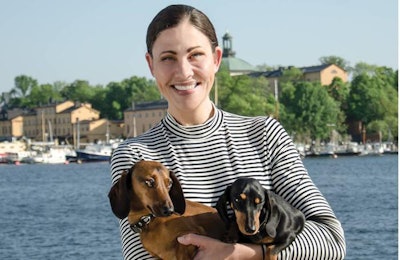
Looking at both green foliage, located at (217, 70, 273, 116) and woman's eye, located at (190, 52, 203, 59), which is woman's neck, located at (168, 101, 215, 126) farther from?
green foliage, located at (217, 70, 273, 116)

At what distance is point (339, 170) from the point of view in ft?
192

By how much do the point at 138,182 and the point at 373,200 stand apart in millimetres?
Result: 33220

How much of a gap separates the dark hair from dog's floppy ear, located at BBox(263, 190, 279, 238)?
0.51 m

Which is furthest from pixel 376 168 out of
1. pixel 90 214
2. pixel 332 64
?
pixel 332 64

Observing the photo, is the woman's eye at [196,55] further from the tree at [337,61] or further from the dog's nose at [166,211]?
the tree at [337,61]

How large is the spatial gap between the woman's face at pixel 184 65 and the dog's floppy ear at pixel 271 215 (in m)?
0.39

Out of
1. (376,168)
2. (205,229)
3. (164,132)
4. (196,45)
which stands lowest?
(376,168)

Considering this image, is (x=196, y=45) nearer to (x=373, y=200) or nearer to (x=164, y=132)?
(x=164, y=132)

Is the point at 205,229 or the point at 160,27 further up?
the point at 160,27

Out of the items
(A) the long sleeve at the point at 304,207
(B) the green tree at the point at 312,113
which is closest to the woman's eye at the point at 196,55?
(A) the long sleeve at the point at 304,207

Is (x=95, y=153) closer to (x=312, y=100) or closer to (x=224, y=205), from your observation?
(x=312, y=100)

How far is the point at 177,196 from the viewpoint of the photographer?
7.64 ft

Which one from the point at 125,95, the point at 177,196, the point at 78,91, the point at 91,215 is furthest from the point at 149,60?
the point at 78,91

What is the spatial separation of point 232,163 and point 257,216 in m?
0.34
